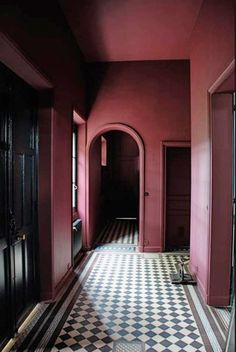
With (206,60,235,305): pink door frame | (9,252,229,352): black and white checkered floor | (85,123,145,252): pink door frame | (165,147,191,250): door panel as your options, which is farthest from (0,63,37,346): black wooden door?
(165,147,191,250): door panel

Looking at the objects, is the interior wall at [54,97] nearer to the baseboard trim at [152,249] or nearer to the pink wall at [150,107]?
the pink wall at [150,107]

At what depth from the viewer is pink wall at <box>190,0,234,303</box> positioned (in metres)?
2.94

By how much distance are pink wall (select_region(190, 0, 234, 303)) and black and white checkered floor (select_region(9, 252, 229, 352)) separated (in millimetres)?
477

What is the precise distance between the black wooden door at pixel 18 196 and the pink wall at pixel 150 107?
2598mm

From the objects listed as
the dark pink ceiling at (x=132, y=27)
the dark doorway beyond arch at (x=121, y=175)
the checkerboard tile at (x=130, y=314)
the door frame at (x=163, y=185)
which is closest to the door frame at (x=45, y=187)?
the checkerboard tile at (x=130, y=314)

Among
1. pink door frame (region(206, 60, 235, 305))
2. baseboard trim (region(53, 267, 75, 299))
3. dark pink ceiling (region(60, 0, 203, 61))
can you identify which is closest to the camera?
pink door frame (region(206, 60, 235, 305))

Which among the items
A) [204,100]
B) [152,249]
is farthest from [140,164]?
[204,100]

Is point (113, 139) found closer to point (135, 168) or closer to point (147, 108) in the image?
point (135, 168)

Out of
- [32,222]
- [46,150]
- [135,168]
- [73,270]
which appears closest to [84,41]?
[46,150]

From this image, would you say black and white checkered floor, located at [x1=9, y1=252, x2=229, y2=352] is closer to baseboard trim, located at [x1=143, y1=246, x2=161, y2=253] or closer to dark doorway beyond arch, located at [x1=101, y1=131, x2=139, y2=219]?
baseboard trim, located at [x1=143, y1=246, x2=161, y2=253]

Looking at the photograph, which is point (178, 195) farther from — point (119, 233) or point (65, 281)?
point (65, 281)

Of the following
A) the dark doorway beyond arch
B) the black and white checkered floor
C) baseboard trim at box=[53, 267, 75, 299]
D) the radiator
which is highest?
the dark doorway beyond arch

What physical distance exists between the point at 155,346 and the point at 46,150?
7.64 ft

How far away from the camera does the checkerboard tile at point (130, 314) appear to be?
2691 mm
